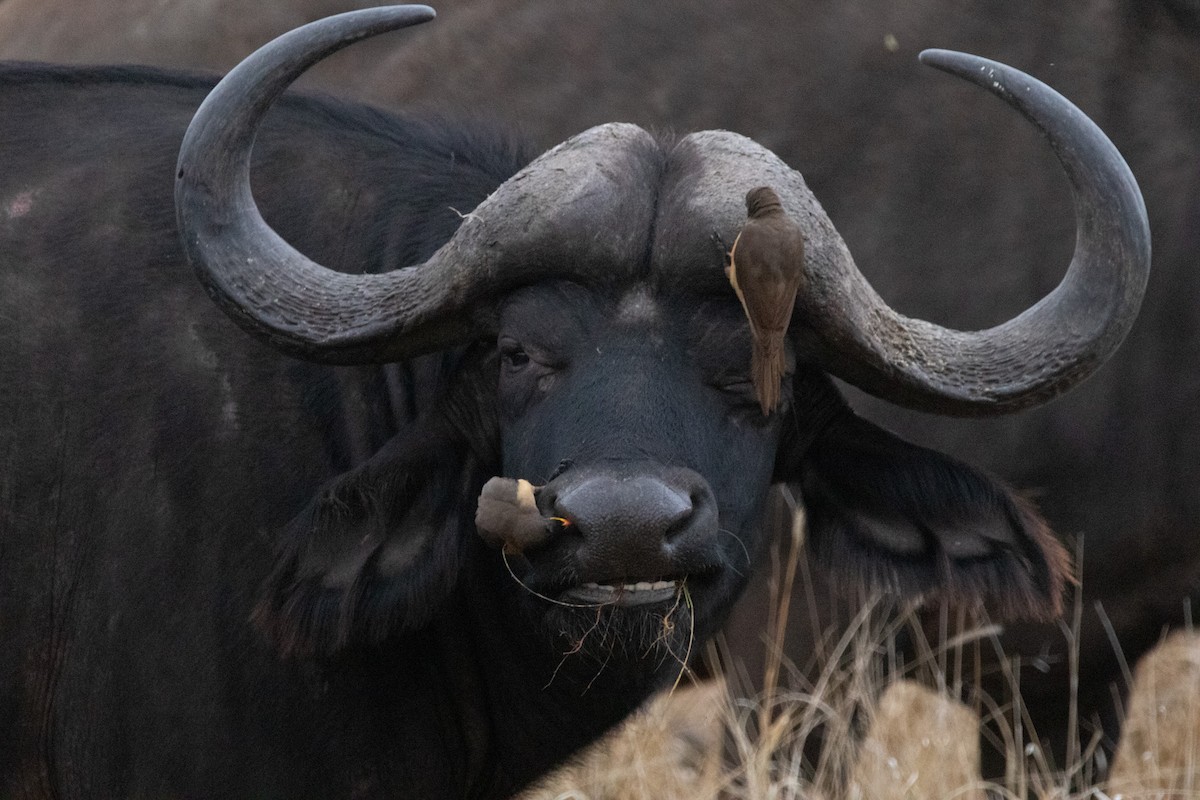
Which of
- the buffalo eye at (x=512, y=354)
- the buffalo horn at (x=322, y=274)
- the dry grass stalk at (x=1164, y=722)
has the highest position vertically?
the buffalo horn at (x=322, y=274)

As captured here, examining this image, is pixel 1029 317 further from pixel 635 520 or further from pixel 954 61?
pixel 635 520

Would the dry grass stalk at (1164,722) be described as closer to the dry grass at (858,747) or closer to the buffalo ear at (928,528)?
the dry grass at (858,747)

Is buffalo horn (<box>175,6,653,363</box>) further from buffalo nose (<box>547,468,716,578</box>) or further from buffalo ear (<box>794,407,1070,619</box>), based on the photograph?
buffalo ear (<box>794,407,1070,619</box>)

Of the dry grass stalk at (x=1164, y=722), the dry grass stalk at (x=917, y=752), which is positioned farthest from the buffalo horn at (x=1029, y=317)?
the dry grass stalk at (x=1164, y=722)

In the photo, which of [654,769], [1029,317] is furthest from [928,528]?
[654,769]

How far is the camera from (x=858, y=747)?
18.2ft

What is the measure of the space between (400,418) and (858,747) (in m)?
2.48

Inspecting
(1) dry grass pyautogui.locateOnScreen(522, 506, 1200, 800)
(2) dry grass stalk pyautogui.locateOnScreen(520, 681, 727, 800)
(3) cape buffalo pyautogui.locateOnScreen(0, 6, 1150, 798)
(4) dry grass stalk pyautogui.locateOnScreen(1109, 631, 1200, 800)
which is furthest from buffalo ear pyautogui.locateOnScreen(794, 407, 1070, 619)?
(4) dry grass stalk pyautogui.locateOnScreen(1109, 631, 1200, 800)

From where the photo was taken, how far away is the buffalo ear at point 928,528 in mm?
3654

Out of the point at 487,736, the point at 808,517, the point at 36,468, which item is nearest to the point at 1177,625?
the point at 808,517

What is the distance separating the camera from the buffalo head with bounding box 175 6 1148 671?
10.5 ft

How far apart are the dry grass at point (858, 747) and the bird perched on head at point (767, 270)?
1889 mm

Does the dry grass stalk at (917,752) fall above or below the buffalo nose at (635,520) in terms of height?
below

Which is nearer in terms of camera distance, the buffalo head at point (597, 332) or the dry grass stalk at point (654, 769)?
the buffalo head at point (597, 332)
